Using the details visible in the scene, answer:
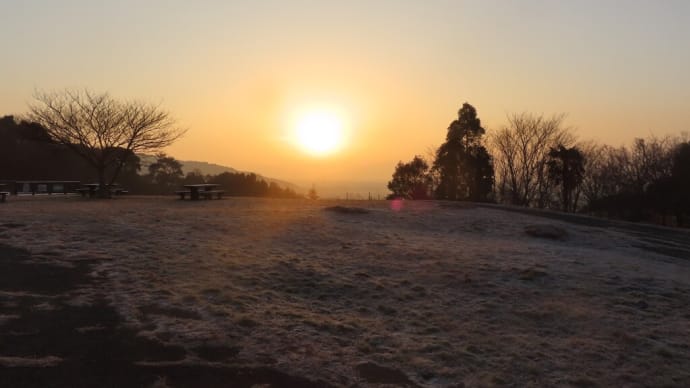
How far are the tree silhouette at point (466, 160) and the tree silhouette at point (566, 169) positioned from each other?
16.5ft

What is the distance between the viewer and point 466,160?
37812 mm

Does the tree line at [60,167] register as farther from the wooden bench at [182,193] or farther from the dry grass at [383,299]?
the dry grass at [383,299]

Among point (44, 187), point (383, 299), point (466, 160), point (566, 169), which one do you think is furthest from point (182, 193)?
point (566, 169)

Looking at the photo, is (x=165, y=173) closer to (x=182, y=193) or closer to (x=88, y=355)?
(x=182, y=193)

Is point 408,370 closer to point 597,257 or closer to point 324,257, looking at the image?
point 324,257

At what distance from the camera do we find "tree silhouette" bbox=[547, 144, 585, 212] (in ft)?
121

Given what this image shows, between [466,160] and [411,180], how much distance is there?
9005 mm

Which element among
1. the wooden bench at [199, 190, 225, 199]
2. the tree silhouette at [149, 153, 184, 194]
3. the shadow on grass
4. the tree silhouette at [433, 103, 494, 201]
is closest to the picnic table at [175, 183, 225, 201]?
the wooden bench at [199, 190, 225, 199]

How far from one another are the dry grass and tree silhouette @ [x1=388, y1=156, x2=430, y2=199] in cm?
3167

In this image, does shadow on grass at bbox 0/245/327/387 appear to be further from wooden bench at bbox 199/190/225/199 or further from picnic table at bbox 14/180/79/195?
picnic table at bbox 14/180/79/195

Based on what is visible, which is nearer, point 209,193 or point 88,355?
point 88,355

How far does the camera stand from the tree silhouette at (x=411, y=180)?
45.3m

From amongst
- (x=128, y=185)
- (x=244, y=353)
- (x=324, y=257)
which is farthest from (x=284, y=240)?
(x=128, y=185)

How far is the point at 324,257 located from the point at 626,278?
6.35 meters
